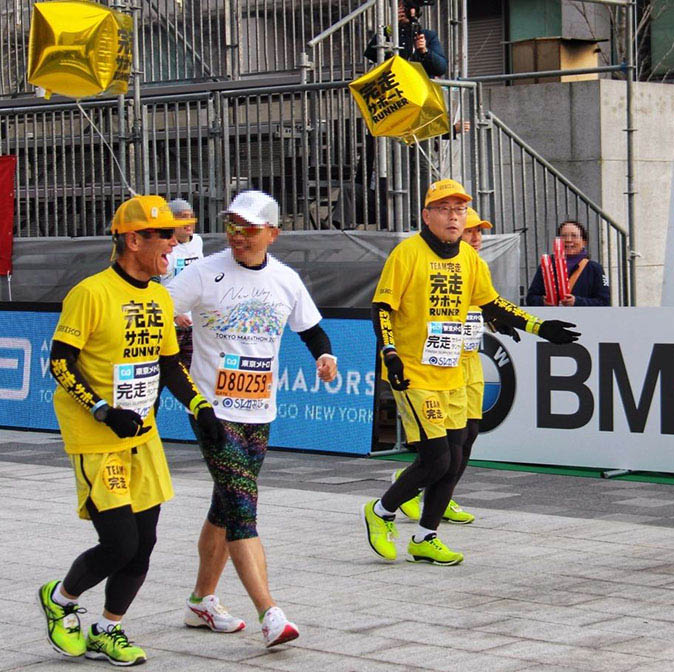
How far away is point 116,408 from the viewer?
584 cm

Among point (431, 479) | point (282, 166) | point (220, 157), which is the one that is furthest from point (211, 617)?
point (220, 157)

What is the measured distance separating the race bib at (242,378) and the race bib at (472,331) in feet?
9.27

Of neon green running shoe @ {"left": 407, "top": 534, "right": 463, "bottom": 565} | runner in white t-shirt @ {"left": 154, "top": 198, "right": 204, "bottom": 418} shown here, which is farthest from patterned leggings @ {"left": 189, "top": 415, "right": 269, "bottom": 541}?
runner in white t-shirt @ {"left": 154, "top": 198, "right": 204, "bottom": 418}

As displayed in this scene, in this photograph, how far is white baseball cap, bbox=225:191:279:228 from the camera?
21.0 feet

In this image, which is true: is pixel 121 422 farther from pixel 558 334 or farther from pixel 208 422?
pixel 558 334

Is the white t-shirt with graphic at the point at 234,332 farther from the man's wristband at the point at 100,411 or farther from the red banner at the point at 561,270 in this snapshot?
the red banner at the point at 561,270

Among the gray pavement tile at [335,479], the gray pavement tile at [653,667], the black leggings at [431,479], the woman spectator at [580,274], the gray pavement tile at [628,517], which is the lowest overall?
the gray pavement tile at [335,479]

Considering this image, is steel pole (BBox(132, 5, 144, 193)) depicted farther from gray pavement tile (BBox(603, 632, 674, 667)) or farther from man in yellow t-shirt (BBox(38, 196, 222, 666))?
gray pavement tile (BBox(603, 632, 674, 667))

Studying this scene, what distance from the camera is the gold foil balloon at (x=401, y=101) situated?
41.1ft

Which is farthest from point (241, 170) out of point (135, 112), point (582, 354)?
point (582, 354)

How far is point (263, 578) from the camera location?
6.21 meters

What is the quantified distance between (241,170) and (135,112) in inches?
49.9

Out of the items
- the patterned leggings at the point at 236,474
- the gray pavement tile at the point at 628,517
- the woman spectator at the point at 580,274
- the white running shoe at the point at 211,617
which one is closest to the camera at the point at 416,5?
the woman spectator at the point at 580,274

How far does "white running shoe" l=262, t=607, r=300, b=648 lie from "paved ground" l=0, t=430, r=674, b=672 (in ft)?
0.26
